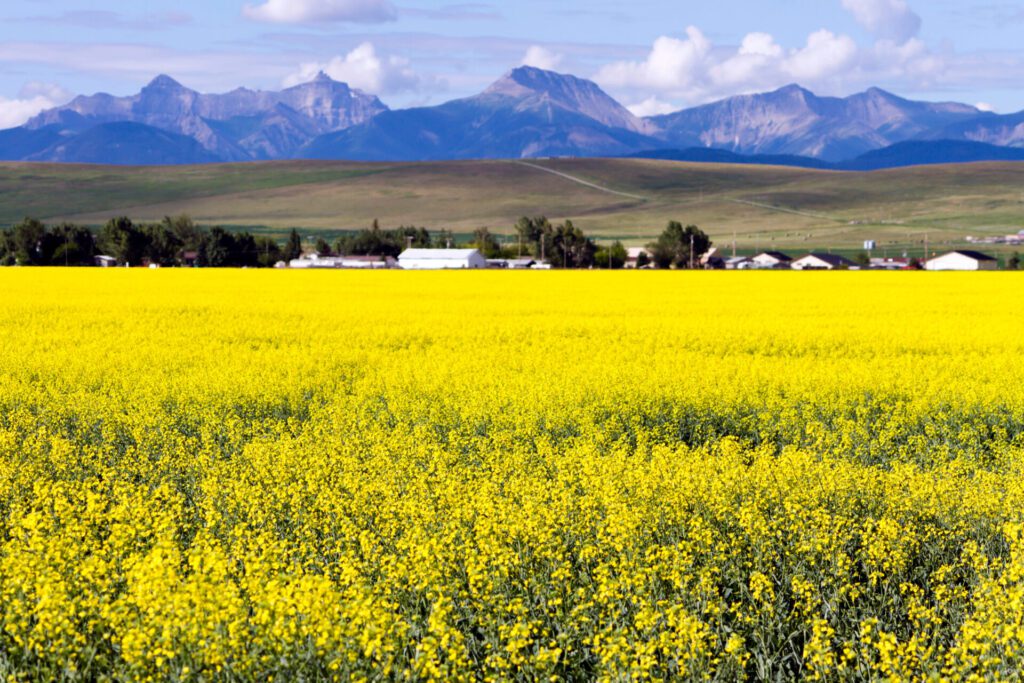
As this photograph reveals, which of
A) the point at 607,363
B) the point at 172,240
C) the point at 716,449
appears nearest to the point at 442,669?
the point at 716,449

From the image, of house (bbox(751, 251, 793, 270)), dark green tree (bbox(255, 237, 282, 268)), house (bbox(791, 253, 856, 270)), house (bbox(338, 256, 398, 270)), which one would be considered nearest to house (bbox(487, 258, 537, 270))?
house (bbox(338, 256, 398, 270))

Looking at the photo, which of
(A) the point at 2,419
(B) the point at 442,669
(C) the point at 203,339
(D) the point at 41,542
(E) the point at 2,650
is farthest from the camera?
(C) the point at 203,339

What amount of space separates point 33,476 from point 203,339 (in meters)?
15.1

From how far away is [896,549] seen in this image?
8.70m

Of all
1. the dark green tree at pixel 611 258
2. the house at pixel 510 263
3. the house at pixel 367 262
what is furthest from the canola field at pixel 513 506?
the house at pixel 510 263

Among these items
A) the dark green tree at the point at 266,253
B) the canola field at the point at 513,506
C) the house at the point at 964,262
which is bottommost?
the canola field at the point at 513,506

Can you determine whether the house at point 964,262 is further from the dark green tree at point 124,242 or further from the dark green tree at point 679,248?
the dark green tree at point 124,242

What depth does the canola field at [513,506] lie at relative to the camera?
647cm

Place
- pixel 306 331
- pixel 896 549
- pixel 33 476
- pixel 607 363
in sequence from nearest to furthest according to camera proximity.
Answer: pixel 896 549 < pixel 33 476 < pixel 607 363 < pixel 306 331

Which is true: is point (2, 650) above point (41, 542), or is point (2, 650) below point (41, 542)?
below

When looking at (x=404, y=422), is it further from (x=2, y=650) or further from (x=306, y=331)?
(x=306, y=331)

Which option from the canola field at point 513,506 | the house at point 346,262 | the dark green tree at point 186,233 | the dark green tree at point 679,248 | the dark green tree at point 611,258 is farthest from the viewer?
the dark green tree at point 679,248

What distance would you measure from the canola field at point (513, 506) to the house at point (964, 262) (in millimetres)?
122503

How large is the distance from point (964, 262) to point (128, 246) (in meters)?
107
